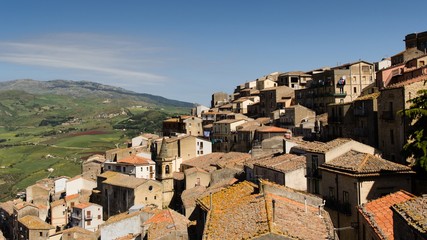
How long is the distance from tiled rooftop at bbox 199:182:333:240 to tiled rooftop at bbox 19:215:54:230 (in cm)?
4770

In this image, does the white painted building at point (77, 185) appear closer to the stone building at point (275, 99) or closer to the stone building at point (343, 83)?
the stone building at point (275, 99)

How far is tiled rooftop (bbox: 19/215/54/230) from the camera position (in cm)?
6375

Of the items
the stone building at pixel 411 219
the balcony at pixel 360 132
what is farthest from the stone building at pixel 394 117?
the stone building at pixel 411 219

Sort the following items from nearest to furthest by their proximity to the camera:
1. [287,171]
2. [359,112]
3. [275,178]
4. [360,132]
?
[287,171]
[275,178]
[360,132]
[359,112]

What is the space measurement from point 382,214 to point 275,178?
13252 mm

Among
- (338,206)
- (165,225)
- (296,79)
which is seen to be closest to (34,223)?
(165,225)

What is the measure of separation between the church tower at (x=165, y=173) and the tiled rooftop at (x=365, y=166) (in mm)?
36350

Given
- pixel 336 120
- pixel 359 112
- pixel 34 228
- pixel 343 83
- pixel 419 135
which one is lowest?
pixel 34 228

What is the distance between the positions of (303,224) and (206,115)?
242 ft

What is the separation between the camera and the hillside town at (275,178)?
782 inches

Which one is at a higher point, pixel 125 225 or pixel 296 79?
pixel 296 79

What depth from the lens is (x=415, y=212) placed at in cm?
1402

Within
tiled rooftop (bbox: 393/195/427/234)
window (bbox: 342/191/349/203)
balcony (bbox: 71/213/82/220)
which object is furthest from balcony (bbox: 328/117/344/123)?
balcony (bbox: 71/213/82/220)

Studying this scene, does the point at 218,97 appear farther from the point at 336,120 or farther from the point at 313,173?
the point at 313,173
